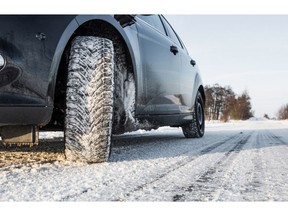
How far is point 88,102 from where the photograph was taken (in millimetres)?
2021

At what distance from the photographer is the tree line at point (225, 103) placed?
5845 cm

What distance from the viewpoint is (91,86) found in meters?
2.05

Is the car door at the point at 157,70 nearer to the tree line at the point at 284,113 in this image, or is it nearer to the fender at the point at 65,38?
the fender at the point at 65,38

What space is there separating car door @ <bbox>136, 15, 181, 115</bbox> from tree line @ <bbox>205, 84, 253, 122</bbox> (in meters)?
53.3

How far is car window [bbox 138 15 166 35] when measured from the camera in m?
3.15

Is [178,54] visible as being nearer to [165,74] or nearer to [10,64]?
[165,74]

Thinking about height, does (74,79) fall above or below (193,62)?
below

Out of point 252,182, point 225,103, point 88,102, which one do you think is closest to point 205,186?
point 252,182

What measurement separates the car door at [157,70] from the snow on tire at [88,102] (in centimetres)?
68

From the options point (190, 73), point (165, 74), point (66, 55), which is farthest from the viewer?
point (190, 73)

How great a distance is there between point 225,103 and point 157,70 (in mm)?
67949

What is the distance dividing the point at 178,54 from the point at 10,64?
2.41 meters

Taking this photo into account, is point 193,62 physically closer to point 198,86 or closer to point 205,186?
point 198,86
